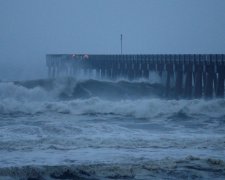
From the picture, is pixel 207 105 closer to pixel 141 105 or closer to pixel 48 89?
pixel 141 105

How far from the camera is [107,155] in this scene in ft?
33.7

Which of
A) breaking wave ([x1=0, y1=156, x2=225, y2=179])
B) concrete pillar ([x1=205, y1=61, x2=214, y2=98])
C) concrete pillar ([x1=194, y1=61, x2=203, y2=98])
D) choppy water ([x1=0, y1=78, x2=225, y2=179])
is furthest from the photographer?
concrete pillar ([x1=194, y1=61, x2=203, y2=98])

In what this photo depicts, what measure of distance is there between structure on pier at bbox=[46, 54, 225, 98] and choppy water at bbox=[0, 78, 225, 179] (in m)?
1.87

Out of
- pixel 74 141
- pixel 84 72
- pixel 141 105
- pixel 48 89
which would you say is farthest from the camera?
pixel 84 72

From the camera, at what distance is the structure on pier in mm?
22562

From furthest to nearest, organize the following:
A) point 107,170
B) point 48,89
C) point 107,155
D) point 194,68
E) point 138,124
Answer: point 48,89
point 194,68
point 138,124
point 107,155
point 107,170

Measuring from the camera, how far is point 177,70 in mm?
24891

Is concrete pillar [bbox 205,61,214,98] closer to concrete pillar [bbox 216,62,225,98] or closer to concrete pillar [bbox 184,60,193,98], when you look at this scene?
concrete pillar [bbox 216,62,225,98]

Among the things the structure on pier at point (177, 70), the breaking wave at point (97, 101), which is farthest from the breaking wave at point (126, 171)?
the structure on pier at point (177, 70)

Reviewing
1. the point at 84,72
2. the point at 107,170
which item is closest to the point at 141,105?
the point at 107,170

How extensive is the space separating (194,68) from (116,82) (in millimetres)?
6418

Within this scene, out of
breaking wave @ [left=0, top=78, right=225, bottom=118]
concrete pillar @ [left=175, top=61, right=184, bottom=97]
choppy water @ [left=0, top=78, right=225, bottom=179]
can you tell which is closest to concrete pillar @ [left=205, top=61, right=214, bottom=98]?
breaking wave @ [left=0, top=78, right=225, bottom=118]

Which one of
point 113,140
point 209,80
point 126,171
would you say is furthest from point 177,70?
point 126,171

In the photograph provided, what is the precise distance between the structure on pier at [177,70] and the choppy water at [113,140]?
1867 millimetres
